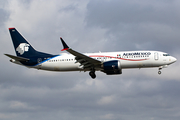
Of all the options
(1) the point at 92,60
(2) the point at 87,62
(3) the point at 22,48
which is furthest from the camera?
(3) the point at 22,48

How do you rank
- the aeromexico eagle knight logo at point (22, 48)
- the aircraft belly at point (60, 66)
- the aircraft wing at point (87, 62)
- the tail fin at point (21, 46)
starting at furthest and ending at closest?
1. the aeromexico eagle knight logo at point (22, 48)
2. the tail fin at point (21, 46)
3. the aircraft belly at point (60, 66)
4. the aircraft wing at point (87, 62)

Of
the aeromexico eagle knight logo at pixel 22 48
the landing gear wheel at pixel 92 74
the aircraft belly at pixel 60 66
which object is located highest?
the aeromexico eagle knight logo at pixel 22 48

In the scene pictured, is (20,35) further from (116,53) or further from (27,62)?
(116,53)

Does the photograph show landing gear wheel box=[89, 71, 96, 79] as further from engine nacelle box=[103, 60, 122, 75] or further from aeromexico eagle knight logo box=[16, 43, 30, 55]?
aeromexico eagle knight logo box=[16, 43, 30, 55]

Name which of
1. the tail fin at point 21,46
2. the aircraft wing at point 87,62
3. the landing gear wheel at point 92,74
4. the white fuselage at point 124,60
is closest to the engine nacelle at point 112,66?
the white fuselage at point 124,60

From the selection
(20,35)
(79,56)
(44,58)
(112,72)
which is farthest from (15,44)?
(112,72)

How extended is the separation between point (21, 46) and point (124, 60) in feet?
74.1

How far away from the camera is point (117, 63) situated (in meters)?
57.0

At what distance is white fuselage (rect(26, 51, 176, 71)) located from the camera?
Answer: 57.5 m

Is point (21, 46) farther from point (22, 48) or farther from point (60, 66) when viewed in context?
point (60, 66)

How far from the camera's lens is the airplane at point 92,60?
5734 cm

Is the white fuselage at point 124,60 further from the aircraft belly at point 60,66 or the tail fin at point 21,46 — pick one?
the tail fin at point 21,46

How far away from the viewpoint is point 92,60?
56.8m

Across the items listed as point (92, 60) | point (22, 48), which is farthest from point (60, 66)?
point (22, 48)
